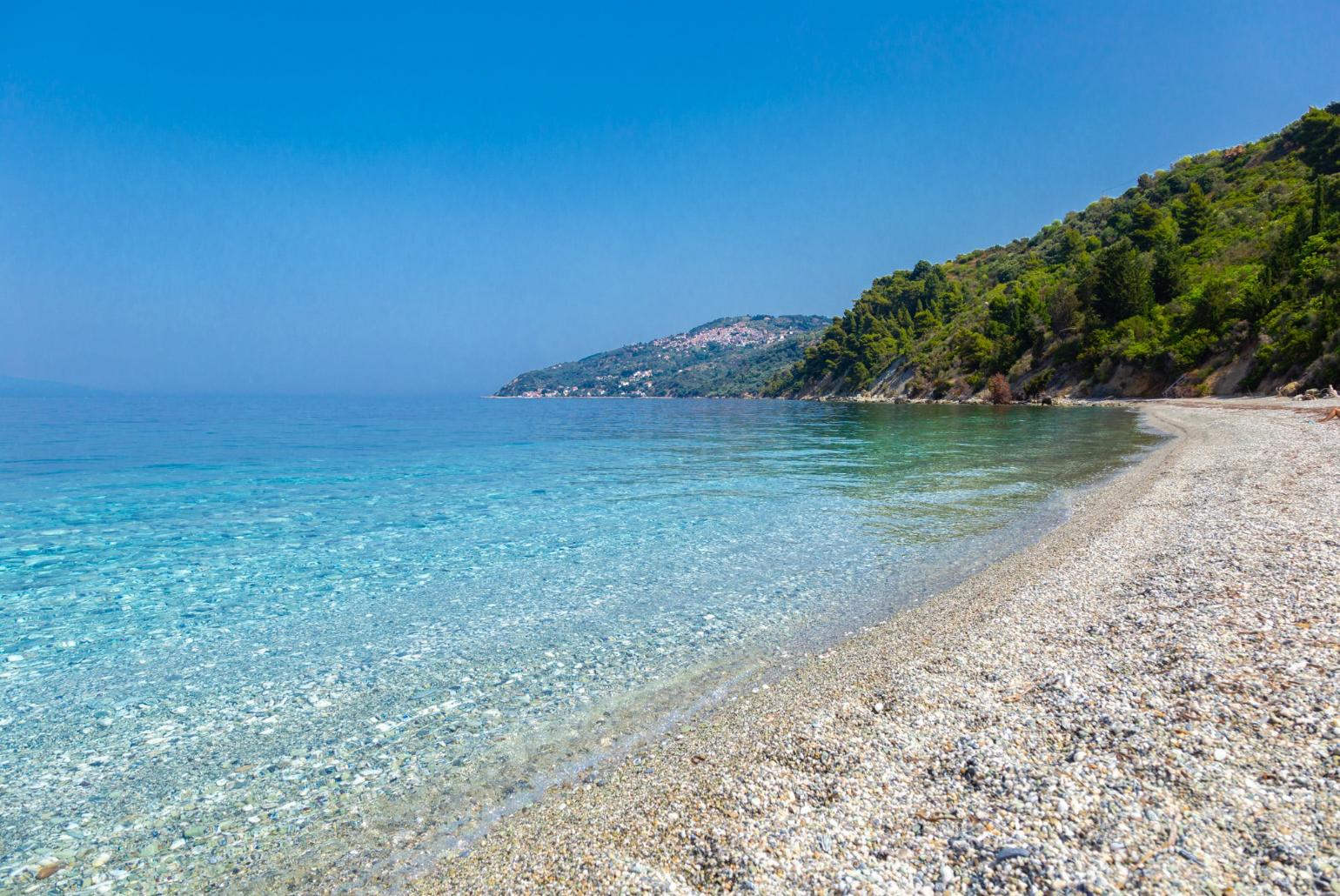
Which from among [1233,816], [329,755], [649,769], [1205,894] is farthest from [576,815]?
[1233,816]

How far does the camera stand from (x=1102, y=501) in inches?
650

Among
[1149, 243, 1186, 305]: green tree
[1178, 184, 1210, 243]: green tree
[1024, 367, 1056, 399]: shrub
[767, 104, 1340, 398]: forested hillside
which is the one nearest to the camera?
[767, 104, 1340, 398]: forested hillside

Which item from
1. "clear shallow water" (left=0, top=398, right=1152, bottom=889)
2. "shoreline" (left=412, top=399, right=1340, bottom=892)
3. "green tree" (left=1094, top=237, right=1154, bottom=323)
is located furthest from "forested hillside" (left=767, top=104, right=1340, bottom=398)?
"shoreline" (left=412, top=399, right=1340, bottom=892)

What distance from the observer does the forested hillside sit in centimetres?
5281

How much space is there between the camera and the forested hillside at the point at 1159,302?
52.8 metres

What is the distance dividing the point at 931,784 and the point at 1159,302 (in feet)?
294

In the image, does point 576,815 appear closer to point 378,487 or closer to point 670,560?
point 670,560

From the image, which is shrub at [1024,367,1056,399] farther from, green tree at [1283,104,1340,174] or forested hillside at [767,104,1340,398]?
green tree at [1283,104,1340,174]

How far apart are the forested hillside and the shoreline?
52565 millimetres

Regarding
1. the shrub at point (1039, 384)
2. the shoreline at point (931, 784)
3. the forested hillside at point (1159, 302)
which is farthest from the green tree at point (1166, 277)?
the shoreline at point (931, 784)

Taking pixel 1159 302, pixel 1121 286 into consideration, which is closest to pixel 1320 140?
pixel 1159 302

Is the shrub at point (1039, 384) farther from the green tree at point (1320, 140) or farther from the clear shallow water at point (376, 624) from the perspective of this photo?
the clear shallow water at point (376, 624)

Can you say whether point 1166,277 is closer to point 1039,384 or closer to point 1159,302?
point 1159,302

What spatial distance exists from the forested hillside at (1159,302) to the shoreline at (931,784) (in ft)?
172
